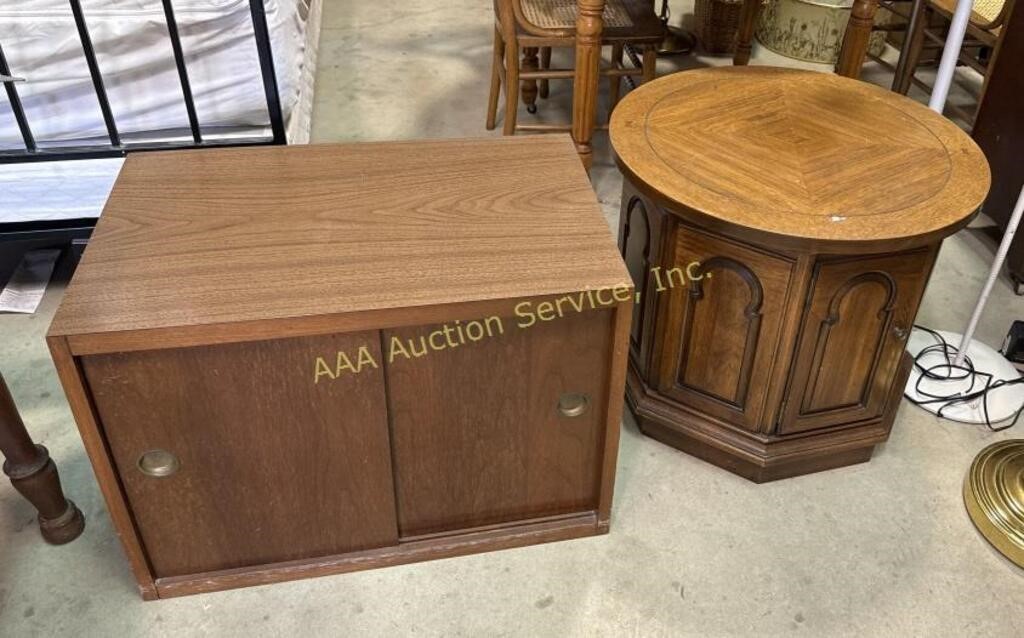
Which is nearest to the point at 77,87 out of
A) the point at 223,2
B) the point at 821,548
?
the point at 223,2

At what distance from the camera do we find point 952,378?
71.4 inches

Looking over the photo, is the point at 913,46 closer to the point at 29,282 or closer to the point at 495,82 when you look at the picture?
the point at 495,82

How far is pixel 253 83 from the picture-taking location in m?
1.98

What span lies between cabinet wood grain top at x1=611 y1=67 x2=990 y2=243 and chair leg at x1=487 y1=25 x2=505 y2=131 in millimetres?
1026

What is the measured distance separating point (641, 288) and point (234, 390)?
77 cm

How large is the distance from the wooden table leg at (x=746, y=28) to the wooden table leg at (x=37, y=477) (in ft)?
7.39

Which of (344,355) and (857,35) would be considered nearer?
(344,355)

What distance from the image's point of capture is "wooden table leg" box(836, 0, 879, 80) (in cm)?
198

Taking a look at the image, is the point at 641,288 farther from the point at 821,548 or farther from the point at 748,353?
the point at 821,548

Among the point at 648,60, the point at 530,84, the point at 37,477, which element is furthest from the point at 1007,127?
the point at 37,477

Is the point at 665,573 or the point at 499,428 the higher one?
the point at 499,428

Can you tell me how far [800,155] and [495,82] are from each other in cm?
144

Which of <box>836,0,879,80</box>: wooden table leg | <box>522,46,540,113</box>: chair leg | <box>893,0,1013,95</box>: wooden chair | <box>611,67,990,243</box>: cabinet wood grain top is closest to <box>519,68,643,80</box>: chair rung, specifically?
<box>522,46,540,113</box>: chair leg

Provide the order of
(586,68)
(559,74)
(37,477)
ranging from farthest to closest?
(559,74)
(586,68)
(37,477)
